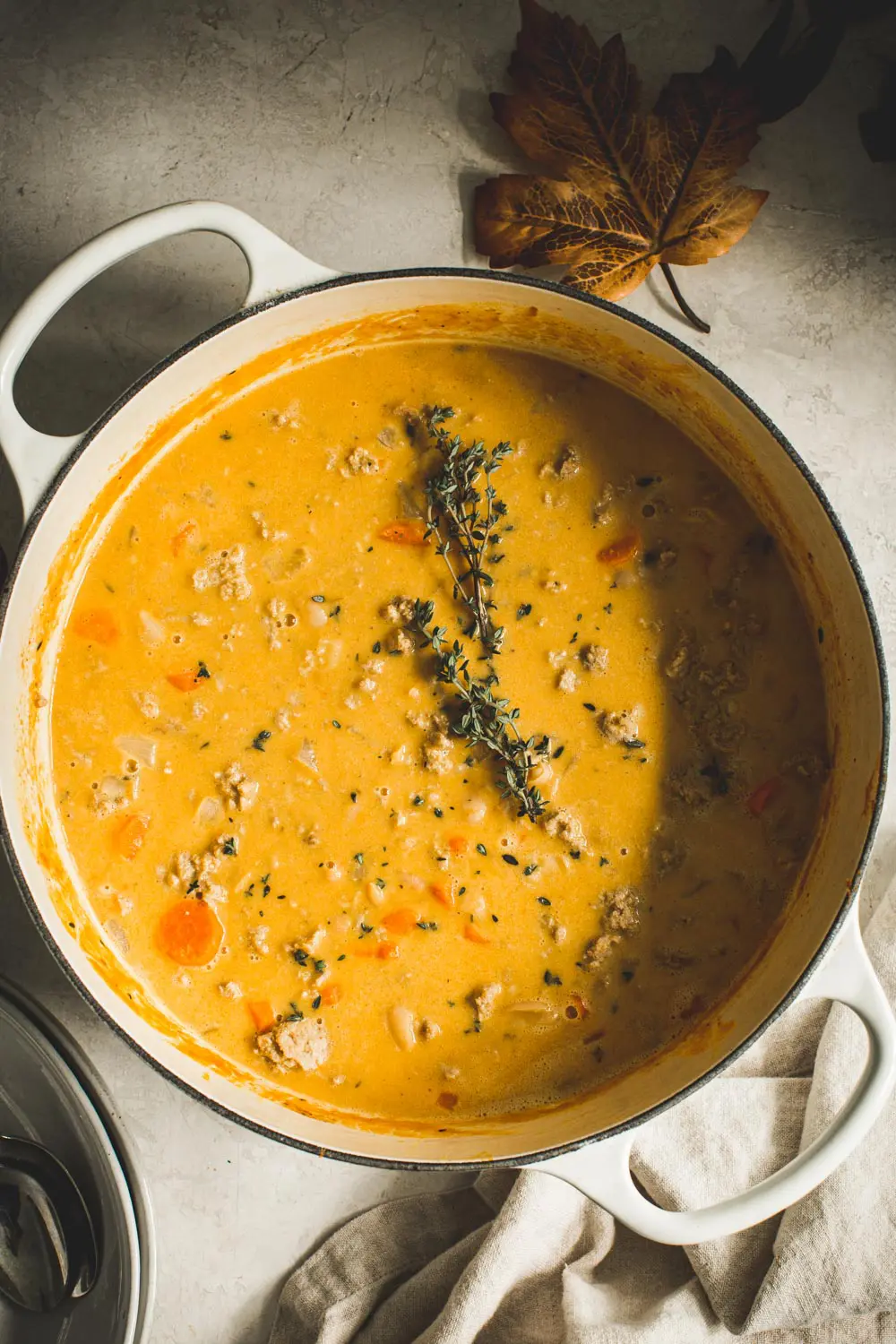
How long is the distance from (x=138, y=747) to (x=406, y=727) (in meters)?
0.42

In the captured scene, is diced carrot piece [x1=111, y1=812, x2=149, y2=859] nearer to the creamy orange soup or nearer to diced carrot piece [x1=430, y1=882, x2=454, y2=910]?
the creamy orange soup

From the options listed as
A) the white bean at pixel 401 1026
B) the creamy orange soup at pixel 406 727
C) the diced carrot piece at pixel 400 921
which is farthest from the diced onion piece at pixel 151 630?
the white bean at pixel 401 1026

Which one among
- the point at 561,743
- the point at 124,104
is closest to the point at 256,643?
the point at 561,743

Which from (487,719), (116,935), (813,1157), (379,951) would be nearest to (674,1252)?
(813,1157)

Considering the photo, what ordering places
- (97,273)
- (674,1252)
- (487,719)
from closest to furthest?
(97,273), (487,719), (674,1252)

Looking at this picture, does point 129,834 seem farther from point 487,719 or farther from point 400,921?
point 487,719

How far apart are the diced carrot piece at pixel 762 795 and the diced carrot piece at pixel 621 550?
0.42 m

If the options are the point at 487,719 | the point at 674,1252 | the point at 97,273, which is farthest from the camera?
the point at 674,1252

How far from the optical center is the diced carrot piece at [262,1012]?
1694 millimetres

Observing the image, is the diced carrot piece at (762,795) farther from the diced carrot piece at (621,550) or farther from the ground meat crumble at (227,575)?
the ground meat crumble at (227,575)

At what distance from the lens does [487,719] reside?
1.63 meters

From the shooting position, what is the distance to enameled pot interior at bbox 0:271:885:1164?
1.55 m

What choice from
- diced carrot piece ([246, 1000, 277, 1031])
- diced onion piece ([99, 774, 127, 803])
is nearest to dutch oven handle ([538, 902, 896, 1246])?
diced carrot piece ([246, 1000, 277, 1031])

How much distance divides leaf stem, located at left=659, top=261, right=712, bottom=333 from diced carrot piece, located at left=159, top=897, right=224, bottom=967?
3.93ft
